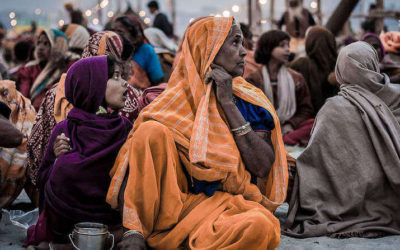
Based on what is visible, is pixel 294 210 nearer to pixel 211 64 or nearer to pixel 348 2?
pixel 211 64

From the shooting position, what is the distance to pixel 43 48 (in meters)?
6.05

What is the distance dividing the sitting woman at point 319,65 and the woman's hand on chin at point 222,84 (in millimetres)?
4663

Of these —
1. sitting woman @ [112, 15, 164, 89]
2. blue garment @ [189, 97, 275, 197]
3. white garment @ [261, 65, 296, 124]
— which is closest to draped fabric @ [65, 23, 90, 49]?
A: sitting woman @ [112, 15, 164, 89]

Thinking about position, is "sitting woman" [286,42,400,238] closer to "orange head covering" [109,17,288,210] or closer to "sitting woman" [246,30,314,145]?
"orange head covering" [109,17,288,210]

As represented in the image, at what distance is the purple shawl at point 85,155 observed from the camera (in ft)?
9.79

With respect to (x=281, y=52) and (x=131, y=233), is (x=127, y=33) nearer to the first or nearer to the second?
(x=281, y=52)

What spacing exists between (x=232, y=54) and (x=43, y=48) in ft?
11.6

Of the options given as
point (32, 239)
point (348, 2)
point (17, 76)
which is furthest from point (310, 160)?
point (348, 2)

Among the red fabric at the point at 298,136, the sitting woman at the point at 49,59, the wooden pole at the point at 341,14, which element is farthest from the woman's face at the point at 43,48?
the wooden pole at the point at 341,14

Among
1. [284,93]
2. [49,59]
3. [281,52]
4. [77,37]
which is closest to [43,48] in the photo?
[49,59]

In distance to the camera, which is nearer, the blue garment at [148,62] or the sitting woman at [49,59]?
the sitting woman at [49,59]

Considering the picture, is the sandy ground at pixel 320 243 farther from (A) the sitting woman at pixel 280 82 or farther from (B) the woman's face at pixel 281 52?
(B) the woman's face at pixel 281 52

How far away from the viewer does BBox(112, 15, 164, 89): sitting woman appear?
6.15 meters

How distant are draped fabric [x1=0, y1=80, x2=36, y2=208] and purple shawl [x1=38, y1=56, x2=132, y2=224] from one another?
791 mm
